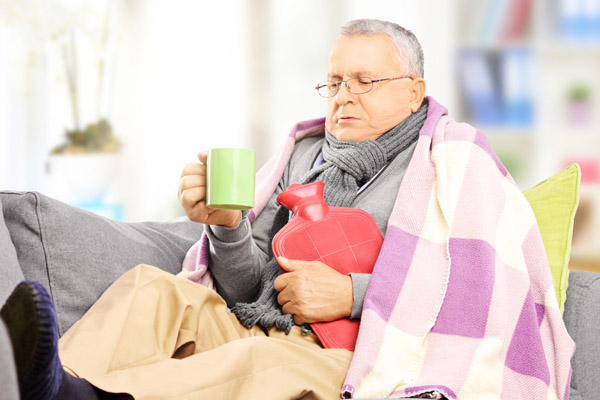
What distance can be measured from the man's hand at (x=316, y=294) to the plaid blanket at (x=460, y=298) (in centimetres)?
6

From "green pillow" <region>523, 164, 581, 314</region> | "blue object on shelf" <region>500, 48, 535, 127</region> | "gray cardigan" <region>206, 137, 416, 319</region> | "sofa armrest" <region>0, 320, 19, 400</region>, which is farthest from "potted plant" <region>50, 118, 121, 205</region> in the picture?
"sofa armrest" <region>0, 320, 19, 400</region>

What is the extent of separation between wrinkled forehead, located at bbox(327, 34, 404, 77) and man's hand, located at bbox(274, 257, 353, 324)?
54cm

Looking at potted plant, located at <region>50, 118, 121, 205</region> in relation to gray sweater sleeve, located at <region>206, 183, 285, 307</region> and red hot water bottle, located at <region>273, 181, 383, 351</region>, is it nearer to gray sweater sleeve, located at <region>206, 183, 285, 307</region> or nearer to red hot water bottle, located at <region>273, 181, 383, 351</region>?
gray sweater sleeve, located at <region>206, 183, 285, 307</region>

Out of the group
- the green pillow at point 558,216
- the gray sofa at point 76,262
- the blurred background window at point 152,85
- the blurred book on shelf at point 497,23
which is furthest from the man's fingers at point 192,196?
the blurred book on shelf at point 497,23

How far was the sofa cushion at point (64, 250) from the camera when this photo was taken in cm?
147

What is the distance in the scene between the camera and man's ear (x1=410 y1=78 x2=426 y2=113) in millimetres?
1850

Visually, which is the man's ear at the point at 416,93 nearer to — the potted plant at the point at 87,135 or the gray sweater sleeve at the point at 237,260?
the gray sweater sleeve at the point at 237,260

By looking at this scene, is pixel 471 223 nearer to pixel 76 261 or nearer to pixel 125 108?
pixel 76 261

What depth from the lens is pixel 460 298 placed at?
1473 millimetres

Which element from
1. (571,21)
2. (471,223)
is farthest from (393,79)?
(571,21)

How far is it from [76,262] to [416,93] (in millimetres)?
928

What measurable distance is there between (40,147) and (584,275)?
3.06 m

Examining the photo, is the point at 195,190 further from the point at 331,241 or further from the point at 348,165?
the point at 348,165

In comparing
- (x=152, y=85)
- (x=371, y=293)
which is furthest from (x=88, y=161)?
(x=371, y=293)
